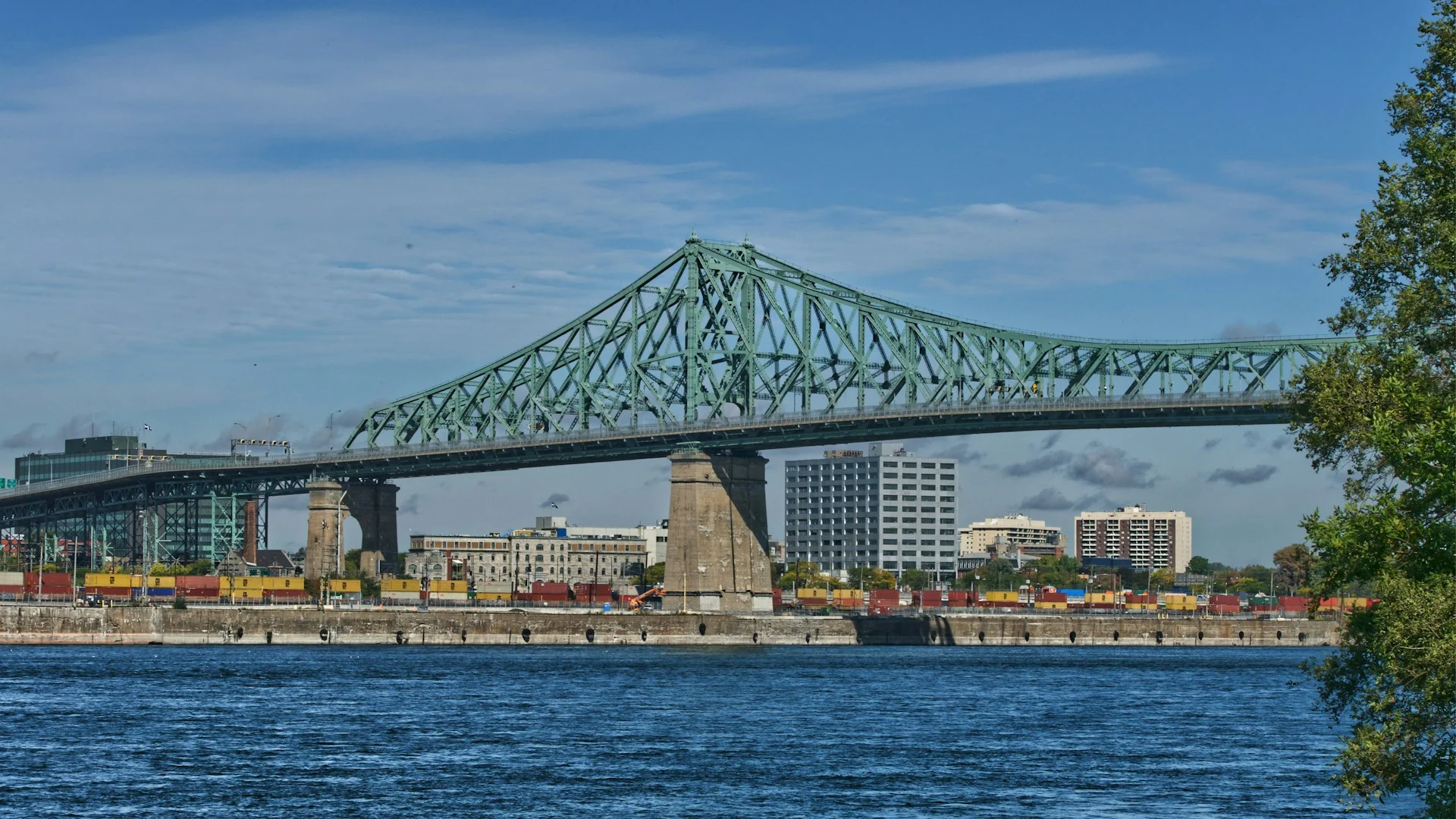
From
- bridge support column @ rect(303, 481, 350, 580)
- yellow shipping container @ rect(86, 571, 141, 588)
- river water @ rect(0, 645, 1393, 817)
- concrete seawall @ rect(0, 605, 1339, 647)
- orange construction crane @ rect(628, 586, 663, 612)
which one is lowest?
river water @ rect(0, 645, 1393, 817)

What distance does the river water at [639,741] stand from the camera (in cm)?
4150

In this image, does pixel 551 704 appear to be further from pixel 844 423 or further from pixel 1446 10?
pixel 844 423

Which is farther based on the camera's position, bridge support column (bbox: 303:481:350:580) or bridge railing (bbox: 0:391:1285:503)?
bridge support column (bbox: 303:481:350:580)

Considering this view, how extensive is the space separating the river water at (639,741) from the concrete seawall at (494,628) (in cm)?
1728

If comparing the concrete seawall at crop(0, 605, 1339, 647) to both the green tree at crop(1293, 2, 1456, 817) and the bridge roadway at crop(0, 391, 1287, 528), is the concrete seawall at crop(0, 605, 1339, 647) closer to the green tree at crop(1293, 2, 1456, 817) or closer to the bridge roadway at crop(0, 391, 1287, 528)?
the bridge roadway at crop(0, 391, 1287, 528)

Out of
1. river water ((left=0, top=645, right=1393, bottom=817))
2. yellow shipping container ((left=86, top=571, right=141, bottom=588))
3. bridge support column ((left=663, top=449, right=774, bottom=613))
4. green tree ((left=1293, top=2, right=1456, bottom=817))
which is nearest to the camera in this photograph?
green tree ((left=1293, top=2, right=1456, bottom=817))

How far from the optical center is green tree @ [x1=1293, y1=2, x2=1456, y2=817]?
86.3ft

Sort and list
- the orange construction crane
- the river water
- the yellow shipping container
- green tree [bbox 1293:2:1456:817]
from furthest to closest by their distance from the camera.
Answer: the orange construction crane
the yellow shipping container
the river water
green tree [bbox 1293:2:1456:817]

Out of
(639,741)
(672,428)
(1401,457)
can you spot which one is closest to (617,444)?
(672,428)

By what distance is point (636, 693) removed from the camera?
7438 cm

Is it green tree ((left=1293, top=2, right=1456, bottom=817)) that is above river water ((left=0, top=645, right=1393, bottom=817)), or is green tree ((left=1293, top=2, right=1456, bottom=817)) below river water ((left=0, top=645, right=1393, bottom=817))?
above

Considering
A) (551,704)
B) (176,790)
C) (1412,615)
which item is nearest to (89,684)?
(551,704)

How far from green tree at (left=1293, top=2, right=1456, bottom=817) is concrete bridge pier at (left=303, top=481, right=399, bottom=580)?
471 feet

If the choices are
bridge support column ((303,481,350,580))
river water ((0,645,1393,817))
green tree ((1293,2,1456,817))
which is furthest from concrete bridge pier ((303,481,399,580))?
green tree ((1293,2,1456,817))
